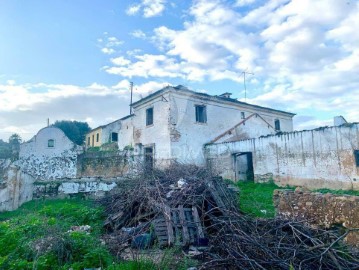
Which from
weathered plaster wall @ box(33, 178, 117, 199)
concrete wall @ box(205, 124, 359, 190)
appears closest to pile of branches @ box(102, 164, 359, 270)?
weathered plaster wall @ box(33, 178, 117, 199)

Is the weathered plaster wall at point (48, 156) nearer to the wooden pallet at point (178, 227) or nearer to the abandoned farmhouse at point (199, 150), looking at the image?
the abandoned farmhouse at point (199, 150)

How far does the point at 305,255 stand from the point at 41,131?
20175 millimetres

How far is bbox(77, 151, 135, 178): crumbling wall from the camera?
49.4 feet

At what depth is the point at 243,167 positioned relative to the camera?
16.7m

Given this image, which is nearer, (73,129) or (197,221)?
(197,221)

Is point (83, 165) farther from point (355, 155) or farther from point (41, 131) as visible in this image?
point (355, 155)

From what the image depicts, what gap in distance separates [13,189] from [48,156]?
1012 cm

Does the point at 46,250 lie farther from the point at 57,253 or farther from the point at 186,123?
the point at 186,123

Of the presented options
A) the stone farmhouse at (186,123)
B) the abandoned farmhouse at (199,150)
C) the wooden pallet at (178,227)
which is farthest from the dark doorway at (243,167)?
the wooden pallet at (178,227)

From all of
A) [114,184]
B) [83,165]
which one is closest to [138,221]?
[114,184]

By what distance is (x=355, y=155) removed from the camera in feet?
36.4

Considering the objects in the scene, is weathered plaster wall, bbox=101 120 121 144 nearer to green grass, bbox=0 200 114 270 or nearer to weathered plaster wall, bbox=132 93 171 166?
weathered plaster wall, bbox=132 93 171 166

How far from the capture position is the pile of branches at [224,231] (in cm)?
375

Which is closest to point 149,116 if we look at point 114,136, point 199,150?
point 199,150
